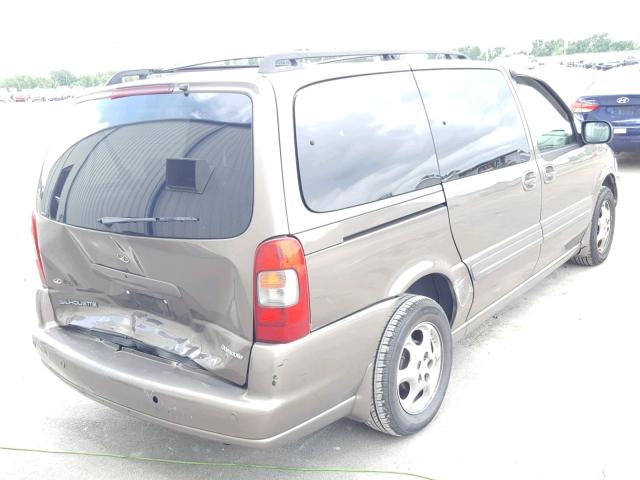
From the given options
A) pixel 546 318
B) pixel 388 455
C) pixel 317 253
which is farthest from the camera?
pixel 546 318

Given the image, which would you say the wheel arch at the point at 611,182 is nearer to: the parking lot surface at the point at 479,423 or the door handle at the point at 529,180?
the parking lot surface at the point at 479,423

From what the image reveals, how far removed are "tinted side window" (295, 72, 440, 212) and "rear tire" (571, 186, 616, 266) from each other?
265cm

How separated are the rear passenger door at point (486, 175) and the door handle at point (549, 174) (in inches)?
5.4

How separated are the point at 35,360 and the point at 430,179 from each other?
2866 millimetres

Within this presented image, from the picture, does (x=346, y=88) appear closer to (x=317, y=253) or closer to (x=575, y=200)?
(x=317, y=253)

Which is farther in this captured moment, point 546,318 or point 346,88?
point 546,318

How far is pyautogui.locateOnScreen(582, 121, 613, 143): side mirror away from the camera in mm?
4684

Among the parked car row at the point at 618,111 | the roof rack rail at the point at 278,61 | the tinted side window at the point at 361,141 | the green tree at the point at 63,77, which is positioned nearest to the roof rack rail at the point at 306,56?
the roof rack rail at the point at 278,61

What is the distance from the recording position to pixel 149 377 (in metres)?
2.58

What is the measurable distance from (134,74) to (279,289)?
65.4 inches

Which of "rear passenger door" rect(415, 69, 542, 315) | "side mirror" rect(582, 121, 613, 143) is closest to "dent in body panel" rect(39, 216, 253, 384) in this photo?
"rear passenger door" rect(415, 69, 542, 315)

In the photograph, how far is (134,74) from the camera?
3.32m

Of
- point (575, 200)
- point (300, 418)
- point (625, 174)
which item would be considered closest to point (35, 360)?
point (300, 418)

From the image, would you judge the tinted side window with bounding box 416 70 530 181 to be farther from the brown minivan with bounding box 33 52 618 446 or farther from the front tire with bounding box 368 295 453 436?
the front tire with bounding box 368 295 453 436
